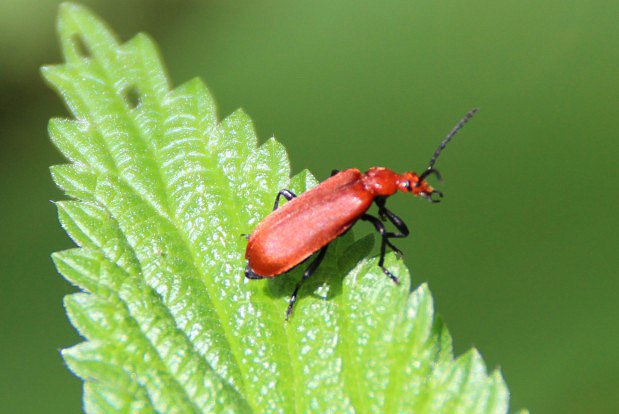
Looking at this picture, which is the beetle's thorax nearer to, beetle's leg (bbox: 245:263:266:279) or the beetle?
the beetle

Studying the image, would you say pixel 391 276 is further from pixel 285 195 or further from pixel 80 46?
pixel 80 46

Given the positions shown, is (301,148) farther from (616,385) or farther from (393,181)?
(616,385)

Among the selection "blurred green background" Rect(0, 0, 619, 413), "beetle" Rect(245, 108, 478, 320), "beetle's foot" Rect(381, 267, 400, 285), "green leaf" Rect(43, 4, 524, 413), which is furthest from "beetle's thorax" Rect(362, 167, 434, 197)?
"blurred green background" Rect(0, 0, 619, 413)

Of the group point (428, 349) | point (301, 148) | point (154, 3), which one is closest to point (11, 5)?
point (154, 3)

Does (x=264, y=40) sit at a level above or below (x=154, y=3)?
below

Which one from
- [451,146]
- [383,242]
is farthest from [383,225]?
[451,146]

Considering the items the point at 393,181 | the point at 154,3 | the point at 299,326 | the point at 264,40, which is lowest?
the point at 299,326

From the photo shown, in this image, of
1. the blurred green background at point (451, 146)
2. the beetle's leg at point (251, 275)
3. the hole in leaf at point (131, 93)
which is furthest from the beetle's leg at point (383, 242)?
the hole in leaf at point (131, 93)

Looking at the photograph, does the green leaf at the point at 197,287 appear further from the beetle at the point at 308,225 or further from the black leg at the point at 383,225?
the black leg at the point at 383,225
